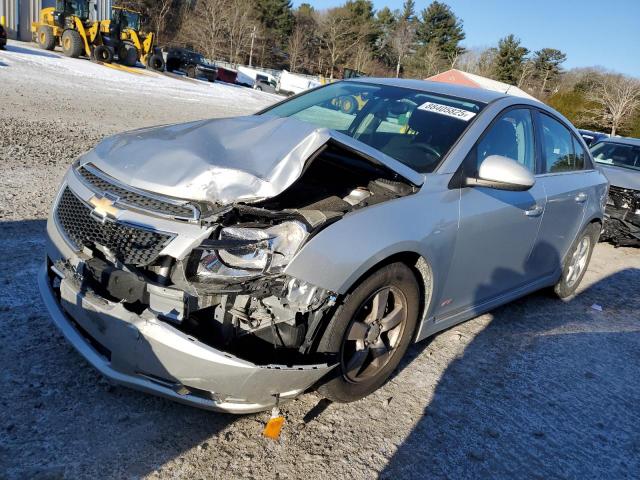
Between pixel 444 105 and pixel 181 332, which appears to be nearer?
pixel 181 332

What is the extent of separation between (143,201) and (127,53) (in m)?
27.4

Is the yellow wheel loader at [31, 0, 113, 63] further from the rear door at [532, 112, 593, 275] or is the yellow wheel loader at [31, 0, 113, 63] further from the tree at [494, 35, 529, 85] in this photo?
the tree at [494, 35, 529, 85]

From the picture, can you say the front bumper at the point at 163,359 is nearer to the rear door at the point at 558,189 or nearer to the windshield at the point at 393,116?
the windshield at the point at 393,116

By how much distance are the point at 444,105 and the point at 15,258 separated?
3290 mm

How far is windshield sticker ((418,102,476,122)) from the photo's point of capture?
3.47m

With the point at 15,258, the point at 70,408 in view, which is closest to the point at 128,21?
the point at 15,258

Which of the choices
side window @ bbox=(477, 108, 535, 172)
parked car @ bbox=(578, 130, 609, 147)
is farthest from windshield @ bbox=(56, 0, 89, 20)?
side window @ bbox=(477, 108, 535, 172)

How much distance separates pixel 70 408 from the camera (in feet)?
8.12

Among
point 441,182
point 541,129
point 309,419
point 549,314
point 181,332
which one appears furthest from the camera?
point 549,314

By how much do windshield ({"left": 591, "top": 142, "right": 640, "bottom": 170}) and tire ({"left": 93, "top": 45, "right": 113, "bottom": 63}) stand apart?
23180mm

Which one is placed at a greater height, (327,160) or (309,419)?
(327,160)

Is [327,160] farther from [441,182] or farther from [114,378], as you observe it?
[114,378]

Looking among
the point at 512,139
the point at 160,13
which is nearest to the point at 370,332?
the point at 512,139

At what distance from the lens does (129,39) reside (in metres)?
27.6
